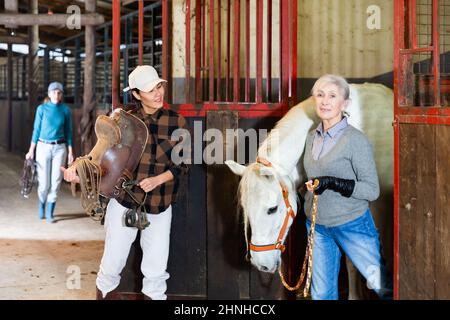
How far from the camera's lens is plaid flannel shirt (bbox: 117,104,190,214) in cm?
274

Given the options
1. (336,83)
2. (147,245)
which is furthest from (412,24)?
(147,245)

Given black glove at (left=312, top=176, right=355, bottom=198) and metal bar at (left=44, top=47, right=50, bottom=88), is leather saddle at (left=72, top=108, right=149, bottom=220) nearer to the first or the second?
black glove at (left=312, top=176, right=355, bottom=198)

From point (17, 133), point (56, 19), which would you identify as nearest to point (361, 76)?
point (56, 19)

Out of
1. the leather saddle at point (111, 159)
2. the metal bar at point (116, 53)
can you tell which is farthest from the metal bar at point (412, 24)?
the metal bar at point (116, 53)

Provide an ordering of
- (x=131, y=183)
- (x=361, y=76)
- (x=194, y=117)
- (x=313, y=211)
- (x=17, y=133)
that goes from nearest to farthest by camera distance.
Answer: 1. (x=313, y=211)
2. (x=131, y=183)
3. (x=194, y=117)
4. (x=361, y=76)
5. (x=17, y=133)

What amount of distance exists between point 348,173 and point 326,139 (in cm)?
17

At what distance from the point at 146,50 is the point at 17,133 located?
190 inches

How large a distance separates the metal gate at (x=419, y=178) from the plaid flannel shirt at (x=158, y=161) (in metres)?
0.99

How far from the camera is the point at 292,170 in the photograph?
2732 millimetres

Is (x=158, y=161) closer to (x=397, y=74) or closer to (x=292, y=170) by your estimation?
(x=292, y=170)

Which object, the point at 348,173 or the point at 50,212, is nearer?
the point at 348,173

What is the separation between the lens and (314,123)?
2.77 meters
